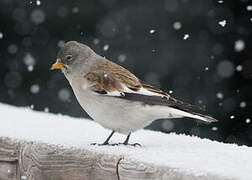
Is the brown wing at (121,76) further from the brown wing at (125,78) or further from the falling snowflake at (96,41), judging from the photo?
the falling snowflake at (96,41)

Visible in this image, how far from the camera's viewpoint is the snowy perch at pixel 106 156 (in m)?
3.24

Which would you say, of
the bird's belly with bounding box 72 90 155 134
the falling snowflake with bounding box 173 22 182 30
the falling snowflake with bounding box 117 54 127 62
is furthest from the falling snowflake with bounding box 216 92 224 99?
the bird's belly with bounding box 72 90 155 134

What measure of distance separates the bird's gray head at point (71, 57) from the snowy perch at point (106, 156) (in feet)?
1.42

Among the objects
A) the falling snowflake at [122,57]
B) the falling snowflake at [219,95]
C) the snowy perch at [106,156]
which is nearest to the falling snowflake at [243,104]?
the falling snowflake at [219,95]

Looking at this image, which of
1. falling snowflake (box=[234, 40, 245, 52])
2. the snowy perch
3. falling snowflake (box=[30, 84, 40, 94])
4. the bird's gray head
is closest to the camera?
the snowy perch

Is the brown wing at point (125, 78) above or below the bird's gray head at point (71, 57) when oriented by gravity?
below

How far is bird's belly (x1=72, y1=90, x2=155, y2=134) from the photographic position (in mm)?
4188

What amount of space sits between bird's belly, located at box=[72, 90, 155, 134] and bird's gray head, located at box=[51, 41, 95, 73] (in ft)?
1.07

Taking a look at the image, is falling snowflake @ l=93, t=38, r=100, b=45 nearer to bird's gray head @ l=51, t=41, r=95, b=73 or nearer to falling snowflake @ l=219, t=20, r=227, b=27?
falling snowflake @ l=219, t=20, r=227, b=27

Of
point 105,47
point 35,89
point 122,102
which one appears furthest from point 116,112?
point 35,89

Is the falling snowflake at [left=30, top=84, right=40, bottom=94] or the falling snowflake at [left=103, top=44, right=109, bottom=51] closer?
the falling snowflake at [left=103, top=44, right=109, bottom=51]

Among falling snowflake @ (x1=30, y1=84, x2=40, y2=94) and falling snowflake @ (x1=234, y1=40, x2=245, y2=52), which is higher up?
falling snowflake @ (x1=234, y1=40, x2=245, y2=52)

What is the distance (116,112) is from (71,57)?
0.58 metres

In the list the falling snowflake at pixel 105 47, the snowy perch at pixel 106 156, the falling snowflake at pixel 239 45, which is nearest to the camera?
the snowy perch at pixel 106 156
